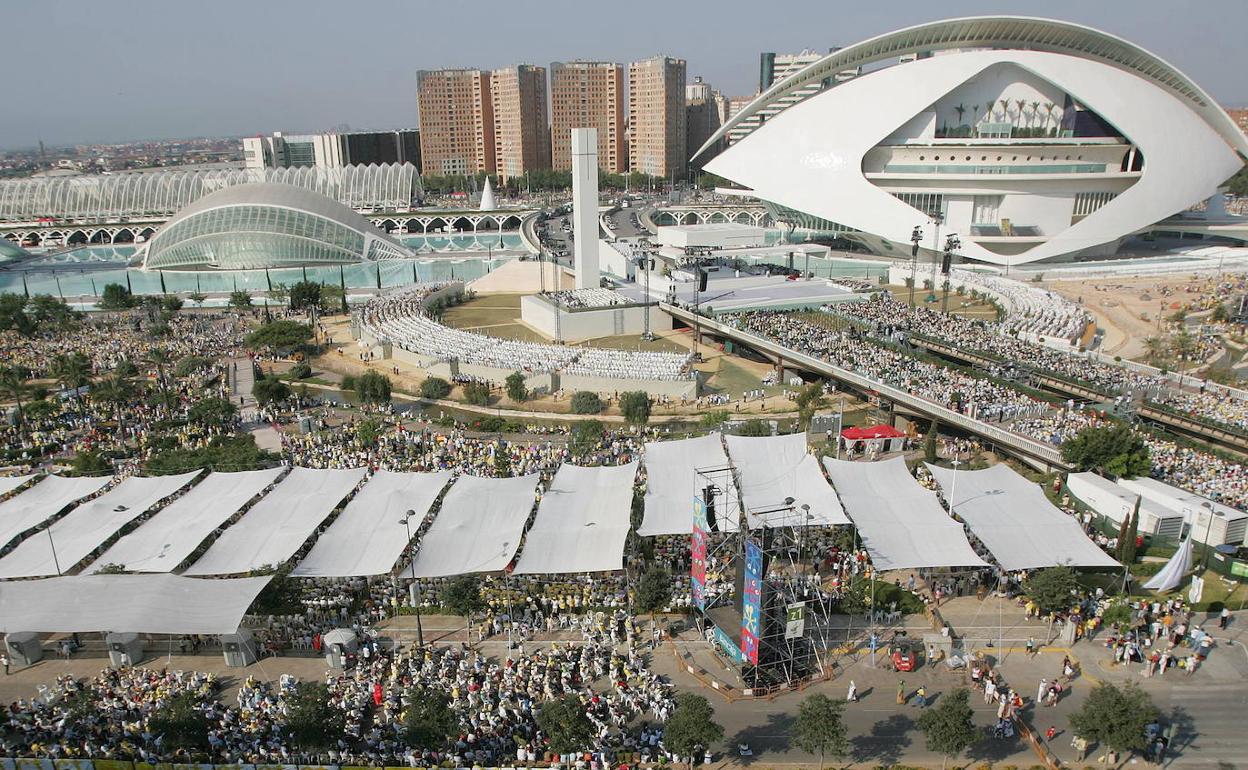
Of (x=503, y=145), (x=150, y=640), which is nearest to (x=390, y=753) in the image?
(x=150, y=640)

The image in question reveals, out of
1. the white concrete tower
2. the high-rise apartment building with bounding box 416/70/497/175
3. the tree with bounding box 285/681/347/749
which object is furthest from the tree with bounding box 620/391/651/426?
the high-rise apartment building with bounding box 416/70/497/175

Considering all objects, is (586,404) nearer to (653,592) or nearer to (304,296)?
(653,592)

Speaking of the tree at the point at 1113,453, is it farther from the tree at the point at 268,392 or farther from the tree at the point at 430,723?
the tree at the point at 268,392

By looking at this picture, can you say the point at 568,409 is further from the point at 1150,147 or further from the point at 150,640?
the point at 1150,147

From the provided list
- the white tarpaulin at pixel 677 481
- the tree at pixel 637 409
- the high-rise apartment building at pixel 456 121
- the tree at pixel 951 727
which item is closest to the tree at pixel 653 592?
the white tarpaulin at pixel 677 481

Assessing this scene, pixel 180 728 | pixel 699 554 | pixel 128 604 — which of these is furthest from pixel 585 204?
pixel 180 728

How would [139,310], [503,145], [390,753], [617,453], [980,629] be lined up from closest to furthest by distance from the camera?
[390,753] → [980,629] → [617,453] → [139,310] → [503,145]
